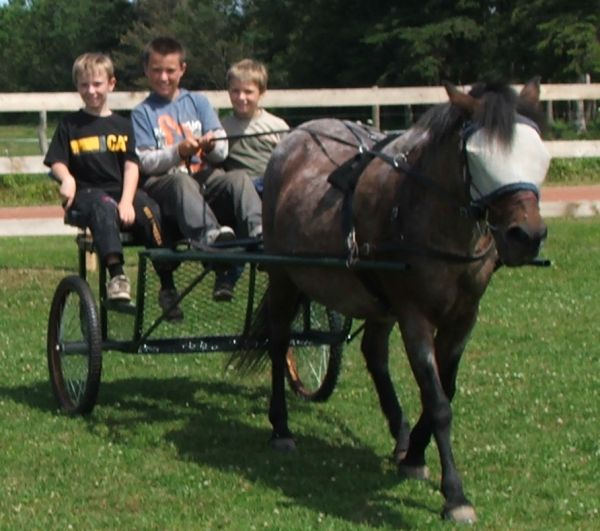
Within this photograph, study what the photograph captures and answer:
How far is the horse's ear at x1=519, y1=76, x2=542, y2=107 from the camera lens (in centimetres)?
543

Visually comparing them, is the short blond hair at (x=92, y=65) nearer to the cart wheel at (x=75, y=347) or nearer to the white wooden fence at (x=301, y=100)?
the cart wheel at (x=75, y=347)

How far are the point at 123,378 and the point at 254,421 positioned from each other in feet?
4.94

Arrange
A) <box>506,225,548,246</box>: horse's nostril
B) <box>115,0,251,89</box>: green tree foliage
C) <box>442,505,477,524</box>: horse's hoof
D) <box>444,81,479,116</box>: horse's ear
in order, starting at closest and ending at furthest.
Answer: <box>506,225,548,246</box>: horse's nostril < <box>444,81,479,116</box>: horse's ear < <box>442,505,477,524</box>: horse's hoof < <box>115,0,251,89</box>: green tree foliage

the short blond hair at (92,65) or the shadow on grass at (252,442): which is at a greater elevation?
the short blond hair at (92,65)

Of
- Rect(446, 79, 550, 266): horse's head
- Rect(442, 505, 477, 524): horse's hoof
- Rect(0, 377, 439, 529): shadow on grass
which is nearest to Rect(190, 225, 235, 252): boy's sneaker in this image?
Rect(0, 377, 439, 529): shadow on grass

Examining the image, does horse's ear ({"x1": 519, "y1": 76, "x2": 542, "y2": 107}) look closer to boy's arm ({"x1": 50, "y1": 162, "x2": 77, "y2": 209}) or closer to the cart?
the cart

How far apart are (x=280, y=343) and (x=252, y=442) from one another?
1.75 feet

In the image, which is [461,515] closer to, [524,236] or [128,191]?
[524,236]

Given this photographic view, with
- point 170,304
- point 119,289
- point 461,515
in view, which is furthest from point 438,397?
point 119,289

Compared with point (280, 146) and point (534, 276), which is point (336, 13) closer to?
point (534, 276)

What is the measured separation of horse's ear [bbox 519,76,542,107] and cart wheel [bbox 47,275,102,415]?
9.40ft

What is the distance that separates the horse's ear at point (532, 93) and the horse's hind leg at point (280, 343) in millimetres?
1862

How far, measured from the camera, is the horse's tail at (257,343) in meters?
7.39

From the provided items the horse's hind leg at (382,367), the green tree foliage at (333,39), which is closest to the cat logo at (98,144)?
the horse's hind leg at (382,367)
